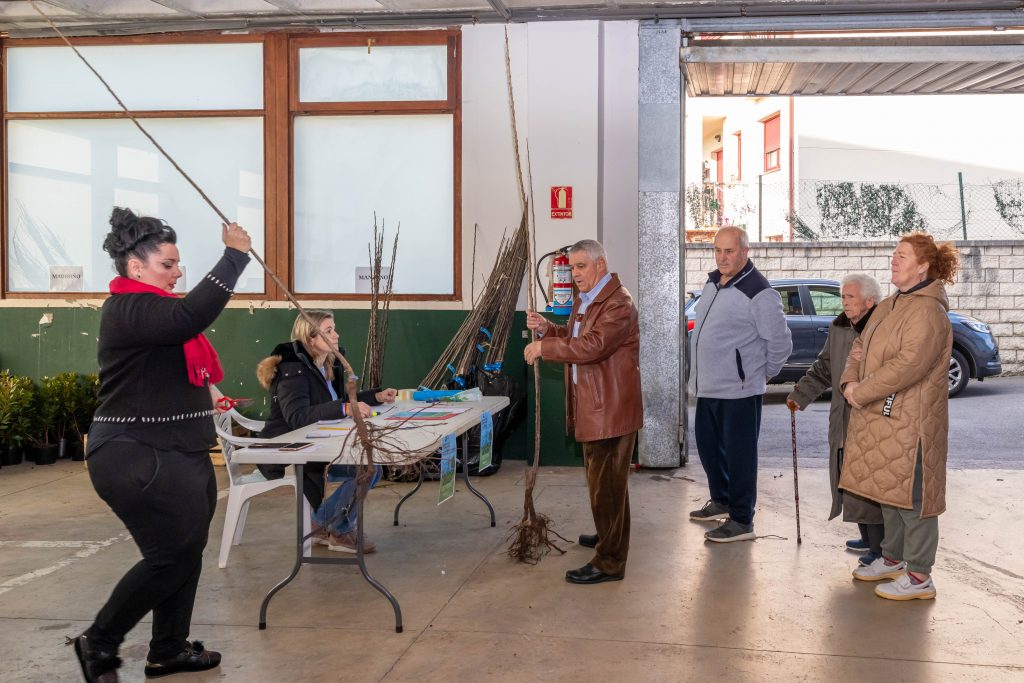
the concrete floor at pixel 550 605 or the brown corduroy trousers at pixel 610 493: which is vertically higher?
the brown corduroy trousers at pixel 610 493

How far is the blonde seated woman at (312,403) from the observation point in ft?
16.0

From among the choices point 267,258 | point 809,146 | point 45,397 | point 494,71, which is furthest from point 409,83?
point 809,146

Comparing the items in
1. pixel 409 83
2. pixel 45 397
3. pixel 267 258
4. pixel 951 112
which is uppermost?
pixel 951 112

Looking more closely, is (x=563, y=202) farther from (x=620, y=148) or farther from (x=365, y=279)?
(x=365, y=279)

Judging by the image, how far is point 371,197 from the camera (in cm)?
805

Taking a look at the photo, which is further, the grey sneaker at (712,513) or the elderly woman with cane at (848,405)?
the grey sneaker at (712,513)

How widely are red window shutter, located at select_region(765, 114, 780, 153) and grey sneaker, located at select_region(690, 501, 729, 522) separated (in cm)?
1404

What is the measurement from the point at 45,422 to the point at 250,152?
8.43 ft

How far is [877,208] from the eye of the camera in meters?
13.8

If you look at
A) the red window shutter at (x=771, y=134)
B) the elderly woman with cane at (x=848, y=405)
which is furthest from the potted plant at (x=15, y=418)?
the red window shutter at (x=771, y=134)

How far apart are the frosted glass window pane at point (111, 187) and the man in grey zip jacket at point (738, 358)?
4.11 m

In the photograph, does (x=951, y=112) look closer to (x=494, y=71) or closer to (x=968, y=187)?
(x=968, y=187)

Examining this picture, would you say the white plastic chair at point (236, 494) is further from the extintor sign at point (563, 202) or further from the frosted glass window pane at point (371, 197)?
the extintor sign at point (563, 202)

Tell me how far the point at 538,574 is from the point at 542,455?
2.81 metres
